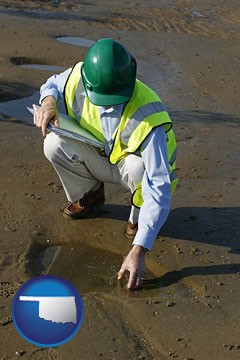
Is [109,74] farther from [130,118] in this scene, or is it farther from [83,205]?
[83,205]

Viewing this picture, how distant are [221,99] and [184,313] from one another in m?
4.10

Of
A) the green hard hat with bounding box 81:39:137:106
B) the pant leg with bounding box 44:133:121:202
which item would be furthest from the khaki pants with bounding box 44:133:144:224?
the green hard hat with bounding box 81:39:137:106

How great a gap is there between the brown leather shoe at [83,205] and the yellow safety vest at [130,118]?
47 centimetres

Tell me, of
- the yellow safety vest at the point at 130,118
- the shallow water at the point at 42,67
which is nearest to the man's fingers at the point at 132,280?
the yellow safety vest at the point at 130,118

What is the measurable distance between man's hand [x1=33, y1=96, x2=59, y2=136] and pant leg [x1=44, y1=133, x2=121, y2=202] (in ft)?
0.75

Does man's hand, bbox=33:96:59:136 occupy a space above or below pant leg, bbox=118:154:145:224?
above

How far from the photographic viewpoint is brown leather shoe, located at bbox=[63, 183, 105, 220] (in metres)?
4.77

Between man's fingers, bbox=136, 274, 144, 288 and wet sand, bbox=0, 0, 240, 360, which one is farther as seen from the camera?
man's fingers, bbox=136, 274, 144, 288

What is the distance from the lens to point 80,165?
179 inches

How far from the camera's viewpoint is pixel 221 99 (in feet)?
24.9

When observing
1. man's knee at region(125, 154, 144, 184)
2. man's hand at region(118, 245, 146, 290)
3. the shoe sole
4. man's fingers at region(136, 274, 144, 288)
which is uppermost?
man's knee at region(125, 154, 144, 184)

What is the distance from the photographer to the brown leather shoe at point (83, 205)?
477 centimetres

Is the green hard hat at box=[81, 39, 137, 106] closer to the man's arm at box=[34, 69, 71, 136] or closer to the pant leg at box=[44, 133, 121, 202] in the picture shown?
the man's arm at box=[34, 69, 71, 136]

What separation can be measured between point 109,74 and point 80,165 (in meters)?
0.85
